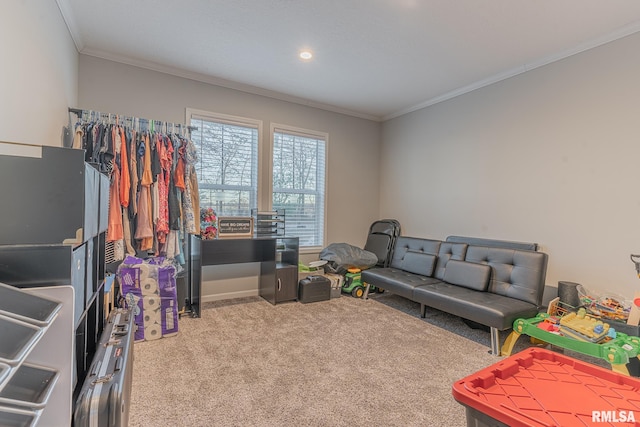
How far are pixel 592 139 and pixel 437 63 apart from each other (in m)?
1.60

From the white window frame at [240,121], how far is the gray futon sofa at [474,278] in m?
1.78

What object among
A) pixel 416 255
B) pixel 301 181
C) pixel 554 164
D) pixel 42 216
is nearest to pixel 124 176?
pixel 42 216

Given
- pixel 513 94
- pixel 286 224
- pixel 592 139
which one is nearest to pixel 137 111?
pixel 286 224

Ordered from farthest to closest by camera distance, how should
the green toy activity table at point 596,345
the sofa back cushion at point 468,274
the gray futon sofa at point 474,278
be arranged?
the sofa back cushion at point 468,274, the gray futon sofa at point 474,278, the green toy activity table at point 596,345

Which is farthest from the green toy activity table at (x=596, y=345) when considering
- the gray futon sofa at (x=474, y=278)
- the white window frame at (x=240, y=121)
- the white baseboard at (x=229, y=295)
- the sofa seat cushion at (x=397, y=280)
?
the white window frame at (x=240, y=121)

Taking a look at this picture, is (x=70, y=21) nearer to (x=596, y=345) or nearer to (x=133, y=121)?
(x=133, y=121)

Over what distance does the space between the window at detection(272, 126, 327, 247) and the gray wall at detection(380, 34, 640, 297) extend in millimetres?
1520

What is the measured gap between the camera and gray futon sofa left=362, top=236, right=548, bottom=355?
264cm

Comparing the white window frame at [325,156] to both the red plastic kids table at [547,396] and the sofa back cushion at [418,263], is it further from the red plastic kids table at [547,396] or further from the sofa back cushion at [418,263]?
the red plastic kids table at [547,396]

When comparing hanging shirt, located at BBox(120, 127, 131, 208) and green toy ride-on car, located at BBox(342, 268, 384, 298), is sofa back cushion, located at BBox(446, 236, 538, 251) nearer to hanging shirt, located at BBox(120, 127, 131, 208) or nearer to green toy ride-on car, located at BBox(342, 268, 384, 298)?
green toy ride-on car, located at BBox(342, 268, 384, 298)

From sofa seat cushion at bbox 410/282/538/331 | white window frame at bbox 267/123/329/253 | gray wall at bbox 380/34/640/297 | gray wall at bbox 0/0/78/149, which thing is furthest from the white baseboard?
gray wall at bbox 380/34/640/297

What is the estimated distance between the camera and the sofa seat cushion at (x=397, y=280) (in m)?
3.37

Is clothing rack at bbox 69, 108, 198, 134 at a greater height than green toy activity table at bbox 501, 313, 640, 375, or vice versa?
clothing rack at bbox 69, 108, 198, 134

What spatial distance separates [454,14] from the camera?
2.43 m
